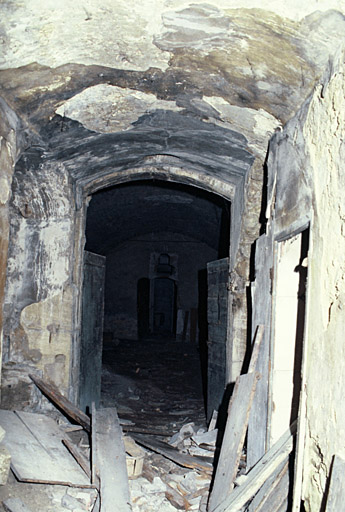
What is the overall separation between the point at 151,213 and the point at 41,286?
21.8 feet

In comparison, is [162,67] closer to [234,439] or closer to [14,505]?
[234,439]

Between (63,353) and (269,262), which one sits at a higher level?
(269,262)

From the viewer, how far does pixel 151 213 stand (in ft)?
39.3

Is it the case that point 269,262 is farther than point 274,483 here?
Yes

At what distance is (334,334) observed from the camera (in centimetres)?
250

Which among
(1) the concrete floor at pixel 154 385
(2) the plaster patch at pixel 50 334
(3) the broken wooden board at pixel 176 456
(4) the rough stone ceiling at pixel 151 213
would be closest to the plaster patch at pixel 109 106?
(2) the plaster patch at pixel 50 334

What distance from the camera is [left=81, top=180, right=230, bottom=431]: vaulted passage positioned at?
24.3ft

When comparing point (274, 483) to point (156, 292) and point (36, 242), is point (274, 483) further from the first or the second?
point (156, 292)

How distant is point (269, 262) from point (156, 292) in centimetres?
1780

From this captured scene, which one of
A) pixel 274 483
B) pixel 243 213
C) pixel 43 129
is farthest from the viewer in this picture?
pixel 243 213

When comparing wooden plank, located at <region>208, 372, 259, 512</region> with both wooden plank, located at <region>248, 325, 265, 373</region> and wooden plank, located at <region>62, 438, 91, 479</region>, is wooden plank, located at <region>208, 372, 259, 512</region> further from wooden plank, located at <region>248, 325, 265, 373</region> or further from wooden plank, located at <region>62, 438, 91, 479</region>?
wooden plank, located at <region>62, 438, 91, 479</region>

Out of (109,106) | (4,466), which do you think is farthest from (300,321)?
(4,466)

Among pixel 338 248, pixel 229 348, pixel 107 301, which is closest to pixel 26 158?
pixel 229 348

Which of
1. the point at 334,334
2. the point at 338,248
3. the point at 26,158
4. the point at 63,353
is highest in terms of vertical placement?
the point at 26,158
